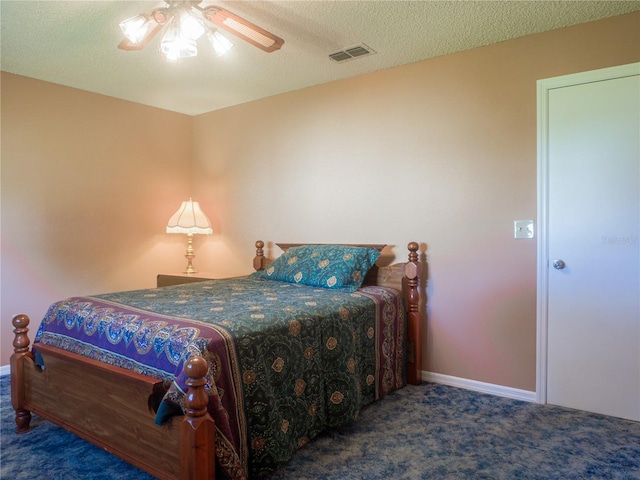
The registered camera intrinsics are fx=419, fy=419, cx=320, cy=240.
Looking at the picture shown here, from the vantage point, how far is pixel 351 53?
2861 millimetres

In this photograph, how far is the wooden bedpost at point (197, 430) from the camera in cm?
141

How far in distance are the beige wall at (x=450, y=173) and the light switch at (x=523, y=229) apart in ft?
0.10

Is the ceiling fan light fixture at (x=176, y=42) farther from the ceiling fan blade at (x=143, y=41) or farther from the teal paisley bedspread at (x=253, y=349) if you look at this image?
the teal paisley bedspread at (x=253, y=349)

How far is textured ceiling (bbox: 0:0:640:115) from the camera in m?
2.26

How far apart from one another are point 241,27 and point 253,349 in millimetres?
1517

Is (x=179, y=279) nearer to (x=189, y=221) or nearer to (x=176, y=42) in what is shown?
(x=189, y=221)

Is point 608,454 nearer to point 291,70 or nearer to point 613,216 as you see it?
point 613,216

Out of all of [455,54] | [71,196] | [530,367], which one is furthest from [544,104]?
[71,196]

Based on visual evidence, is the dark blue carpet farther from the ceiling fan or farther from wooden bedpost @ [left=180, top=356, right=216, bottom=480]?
the ceiling fan

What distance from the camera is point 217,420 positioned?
153 cm

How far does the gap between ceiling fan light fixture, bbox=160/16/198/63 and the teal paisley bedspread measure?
124 centimetres

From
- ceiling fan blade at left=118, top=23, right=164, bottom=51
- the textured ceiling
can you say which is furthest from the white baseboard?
ceiling fan blade at left=118, top=23, right=164, bottom=51

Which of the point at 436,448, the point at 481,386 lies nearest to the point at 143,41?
the point at 436,448

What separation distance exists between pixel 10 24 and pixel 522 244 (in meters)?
3.31
